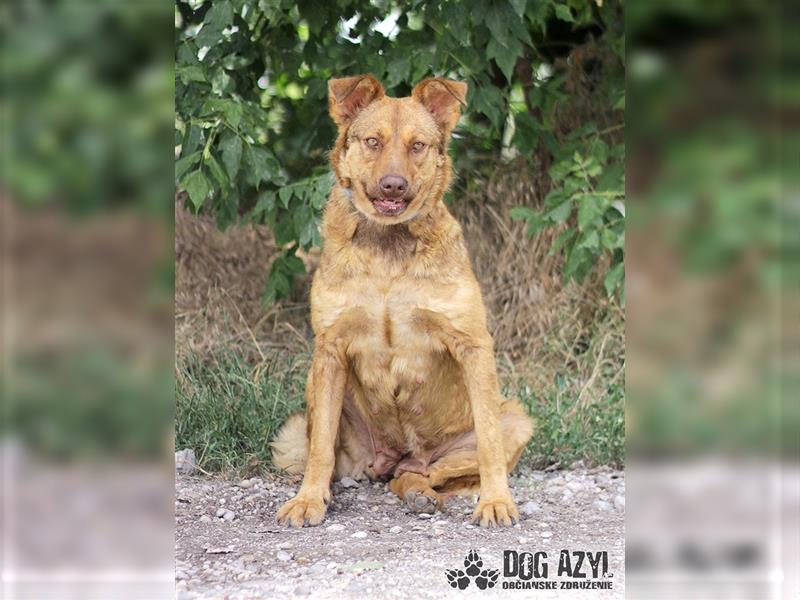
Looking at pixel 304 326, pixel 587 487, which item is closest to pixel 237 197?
pixel 304 326

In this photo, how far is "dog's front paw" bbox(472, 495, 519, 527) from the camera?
3.91m

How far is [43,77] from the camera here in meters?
1.90

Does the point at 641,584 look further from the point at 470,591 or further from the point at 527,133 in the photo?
the point at 527,133

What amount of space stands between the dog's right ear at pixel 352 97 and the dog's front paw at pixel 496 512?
190 cm

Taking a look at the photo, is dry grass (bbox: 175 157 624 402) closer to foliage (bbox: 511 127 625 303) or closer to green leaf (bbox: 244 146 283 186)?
foliage (bbox: 511 127 625 303)

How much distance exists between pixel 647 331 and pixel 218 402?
3.83m

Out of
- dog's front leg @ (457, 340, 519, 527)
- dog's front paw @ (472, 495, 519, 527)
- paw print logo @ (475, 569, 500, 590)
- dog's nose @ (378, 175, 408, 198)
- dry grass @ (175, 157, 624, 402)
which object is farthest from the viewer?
dry grass @ (175, 157, 624, 402)

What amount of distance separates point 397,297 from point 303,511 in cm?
108

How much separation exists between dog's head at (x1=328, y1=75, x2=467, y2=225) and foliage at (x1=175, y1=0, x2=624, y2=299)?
62cm

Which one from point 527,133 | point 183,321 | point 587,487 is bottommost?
point 587,487

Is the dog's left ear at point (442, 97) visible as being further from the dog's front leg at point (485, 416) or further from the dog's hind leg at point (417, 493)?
the dog's hind leg at point (417, 493)

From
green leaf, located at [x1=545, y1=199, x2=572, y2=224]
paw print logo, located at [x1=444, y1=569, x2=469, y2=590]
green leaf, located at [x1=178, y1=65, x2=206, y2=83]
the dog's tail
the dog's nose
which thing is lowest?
paw print logo, located at [x1=444, y1=569, x2=469, y2=590]

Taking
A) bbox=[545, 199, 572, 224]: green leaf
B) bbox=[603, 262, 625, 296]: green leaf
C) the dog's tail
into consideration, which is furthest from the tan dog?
bbox=[603, 262, 625, 296]: green leaf

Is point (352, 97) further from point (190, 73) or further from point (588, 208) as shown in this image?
point (588, 208)
